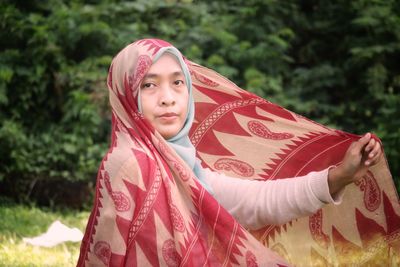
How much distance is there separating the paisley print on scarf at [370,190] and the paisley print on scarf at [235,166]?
452mm

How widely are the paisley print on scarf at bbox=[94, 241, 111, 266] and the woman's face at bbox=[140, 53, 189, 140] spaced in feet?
1.51

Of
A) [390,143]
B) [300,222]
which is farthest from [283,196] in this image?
[390,143]

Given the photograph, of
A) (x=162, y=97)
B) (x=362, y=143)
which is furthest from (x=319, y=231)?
(x=162, y=97)

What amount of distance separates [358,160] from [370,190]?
50 centimetres

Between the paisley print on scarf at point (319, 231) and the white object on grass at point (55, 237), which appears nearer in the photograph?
the paisley print on scarf at point (319, 231)

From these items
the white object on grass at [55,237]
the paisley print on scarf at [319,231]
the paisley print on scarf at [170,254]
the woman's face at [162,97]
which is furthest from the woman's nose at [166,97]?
the white object on grass at [55,237]

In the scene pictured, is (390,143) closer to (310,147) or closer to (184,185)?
(310,147)

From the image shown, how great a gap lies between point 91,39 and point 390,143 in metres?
3.24

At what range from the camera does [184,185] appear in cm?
244

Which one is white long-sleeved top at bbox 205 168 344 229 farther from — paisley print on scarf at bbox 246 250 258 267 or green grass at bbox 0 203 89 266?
green grass at bbox 0 203 89 266

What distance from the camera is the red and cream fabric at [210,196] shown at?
2.38 meters

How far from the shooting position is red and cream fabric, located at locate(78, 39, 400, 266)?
2.38 meters

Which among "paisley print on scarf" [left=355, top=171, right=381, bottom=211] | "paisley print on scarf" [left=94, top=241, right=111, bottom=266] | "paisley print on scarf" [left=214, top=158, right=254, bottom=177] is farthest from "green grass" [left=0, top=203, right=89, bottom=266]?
"paisley print on scarf" [left=355, top=171, right=381, bottom=211]

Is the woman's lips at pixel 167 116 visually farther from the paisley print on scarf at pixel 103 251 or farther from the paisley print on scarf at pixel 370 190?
the paisley print on scarf at pixel 370 190
